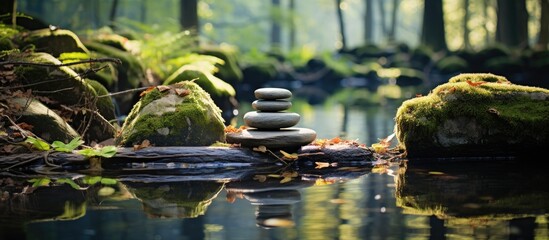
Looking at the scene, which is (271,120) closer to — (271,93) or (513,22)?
(271,93)

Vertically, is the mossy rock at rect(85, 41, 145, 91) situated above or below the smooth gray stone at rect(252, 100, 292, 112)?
above

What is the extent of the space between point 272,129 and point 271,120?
0.41ft

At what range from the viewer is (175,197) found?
5633 millimetres

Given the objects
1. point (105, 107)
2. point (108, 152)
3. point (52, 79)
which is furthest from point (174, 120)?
point (105, 107)

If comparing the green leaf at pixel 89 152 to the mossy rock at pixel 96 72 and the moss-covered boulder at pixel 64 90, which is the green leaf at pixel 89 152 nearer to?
the moss-covered boulder at pixel 64 90

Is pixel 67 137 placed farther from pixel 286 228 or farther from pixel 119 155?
pixel 286 228

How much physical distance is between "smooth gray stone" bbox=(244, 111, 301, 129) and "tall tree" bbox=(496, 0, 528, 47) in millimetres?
24253

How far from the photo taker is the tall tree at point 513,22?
97.8 feet

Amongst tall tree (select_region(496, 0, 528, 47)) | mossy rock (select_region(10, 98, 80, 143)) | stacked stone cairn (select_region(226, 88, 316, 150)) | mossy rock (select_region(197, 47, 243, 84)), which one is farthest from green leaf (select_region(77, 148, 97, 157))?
tall tree (select_region(496, 0, 528, 47))

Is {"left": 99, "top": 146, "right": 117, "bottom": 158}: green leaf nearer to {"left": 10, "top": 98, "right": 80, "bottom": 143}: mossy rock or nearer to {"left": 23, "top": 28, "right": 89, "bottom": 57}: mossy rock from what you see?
{"left": 10, "top": 98, "right": 80, "bottom": 143}: mossy rock

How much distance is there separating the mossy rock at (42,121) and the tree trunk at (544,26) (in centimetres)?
2432

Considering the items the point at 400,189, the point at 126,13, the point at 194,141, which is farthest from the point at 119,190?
the point at 126,13

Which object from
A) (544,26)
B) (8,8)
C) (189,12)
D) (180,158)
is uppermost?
(544,26)

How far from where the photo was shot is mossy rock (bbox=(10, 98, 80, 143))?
303 inches
